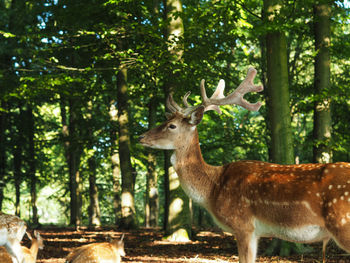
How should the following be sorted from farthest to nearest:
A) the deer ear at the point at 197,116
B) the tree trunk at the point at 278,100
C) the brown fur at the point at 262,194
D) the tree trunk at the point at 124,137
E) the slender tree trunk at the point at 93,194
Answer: the slender tree trunk at the point at 93,194, the tree trunk at the point at 124,137, the tree trunk at the point at 278,100, the deer ear at the point at 197,116, the brown fur at the point at 262,194

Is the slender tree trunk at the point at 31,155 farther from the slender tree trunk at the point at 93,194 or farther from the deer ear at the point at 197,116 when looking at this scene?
the deer ear at the point at 197,116

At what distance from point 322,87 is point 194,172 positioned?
20.1ft

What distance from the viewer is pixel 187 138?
21.7ft

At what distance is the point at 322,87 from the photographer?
11.2 metres

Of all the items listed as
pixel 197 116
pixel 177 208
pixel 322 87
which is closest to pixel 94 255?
pixel 197 116

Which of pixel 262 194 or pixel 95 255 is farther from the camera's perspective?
pixel 95 255

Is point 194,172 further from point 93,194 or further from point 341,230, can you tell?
point 93,194

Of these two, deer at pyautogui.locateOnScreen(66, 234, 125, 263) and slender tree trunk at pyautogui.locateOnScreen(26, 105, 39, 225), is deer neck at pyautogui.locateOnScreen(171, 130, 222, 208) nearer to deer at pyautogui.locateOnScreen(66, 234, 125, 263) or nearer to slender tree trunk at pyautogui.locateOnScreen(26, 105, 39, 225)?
deer at pyautogui.locateOnScreen(66, 234, 125, 263)

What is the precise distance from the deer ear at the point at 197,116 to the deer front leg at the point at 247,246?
1773 mm

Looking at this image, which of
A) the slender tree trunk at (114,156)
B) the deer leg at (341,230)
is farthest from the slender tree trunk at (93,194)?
the deer leg at (341,230)

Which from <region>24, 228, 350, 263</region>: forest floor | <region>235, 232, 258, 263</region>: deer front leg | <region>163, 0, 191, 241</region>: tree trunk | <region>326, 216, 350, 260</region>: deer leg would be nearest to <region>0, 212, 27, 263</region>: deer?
<region>24, 228, 350, 263</region>: forest floor

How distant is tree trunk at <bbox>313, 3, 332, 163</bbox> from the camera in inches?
427

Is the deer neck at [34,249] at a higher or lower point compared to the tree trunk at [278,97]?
lower

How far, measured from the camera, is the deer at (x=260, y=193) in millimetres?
5156
